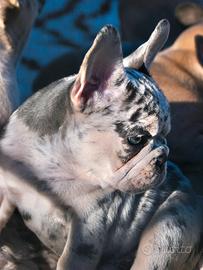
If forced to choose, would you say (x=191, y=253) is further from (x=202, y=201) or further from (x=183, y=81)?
(x=183, y=81)

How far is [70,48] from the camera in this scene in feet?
14.8

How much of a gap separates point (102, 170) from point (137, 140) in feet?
0.56

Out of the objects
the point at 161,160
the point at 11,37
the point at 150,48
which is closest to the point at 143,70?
the point at 150,48

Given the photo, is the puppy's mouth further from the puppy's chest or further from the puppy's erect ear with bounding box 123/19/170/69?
the puppy's erect ear with bounding box 123/19/170/69

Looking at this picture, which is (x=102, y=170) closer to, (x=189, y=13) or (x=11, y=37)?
(x=11, y=37)

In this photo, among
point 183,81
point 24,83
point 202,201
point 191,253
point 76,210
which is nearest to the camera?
point 76,210

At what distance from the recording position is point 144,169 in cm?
240

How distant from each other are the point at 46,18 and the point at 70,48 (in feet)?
0.86

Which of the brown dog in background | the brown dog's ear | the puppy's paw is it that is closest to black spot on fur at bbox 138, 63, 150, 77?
the puppy's paw

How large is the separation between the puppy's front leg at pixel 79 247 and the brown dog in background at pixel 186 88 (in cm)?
110

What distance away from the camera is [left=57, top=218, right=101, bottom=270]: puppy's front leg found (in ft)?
8.34

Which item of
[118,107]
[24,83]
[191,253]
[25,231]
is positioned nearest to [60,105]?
[118,107]

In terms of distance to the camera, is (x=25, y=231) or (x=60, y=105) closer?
(x=60, y=105)

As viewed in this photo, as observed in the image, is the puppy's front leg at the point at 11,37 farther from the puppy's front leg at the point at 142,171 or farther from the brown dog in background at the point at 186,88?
the brown dog in background at the point at 186,88
